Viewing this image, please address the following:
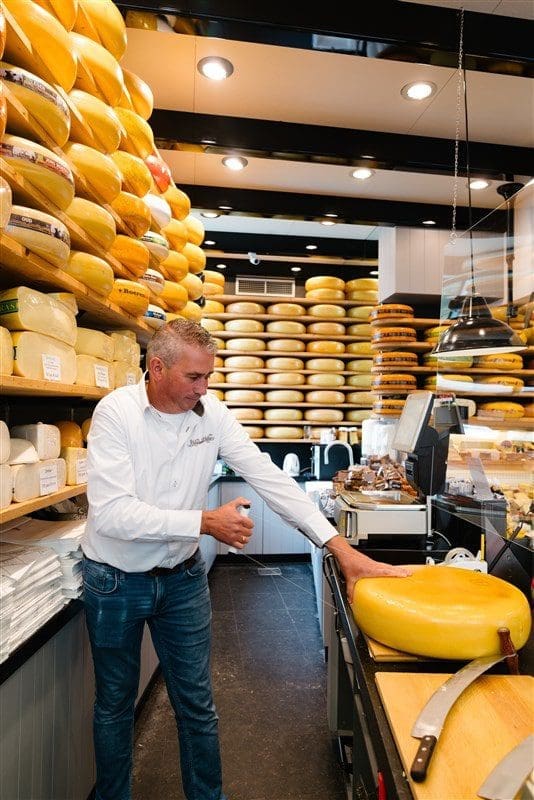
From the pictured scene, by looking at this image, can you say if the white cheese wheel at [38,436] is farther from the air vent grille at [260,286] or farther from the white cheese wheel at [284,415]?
the air vent grille at [260,286]

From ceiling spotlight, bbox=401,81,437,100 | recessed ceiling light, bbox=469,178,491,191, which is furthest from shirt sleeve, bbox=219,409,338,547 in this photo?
recessed ceiling light, bbox=469,178,491,191

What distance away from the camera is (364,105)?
3.09 metres

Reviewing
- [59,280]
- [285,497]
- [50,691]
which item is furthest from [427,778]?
[59,280]

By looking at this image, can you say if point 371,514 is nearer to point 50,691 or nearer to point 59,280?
point 50,691

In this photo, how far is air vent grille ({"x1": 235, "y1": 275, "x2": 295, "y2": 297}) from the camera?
6074mm

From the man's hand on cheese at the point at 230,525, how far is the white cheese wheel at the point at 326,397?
4155mm

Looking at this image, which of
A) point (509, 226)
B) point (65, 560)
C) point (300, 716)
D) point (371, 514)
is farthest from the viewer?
point (509, 226)

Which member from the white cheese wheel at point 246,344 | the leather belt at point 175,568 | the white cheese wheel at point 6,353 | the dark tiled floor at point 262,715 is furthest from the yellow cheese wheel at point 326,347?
the white cheese wheel at point 6,353

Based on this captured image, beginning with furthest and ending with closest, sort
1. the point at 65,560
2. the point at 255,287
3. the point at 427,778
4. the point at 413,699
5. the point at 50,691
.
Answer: the point at 255,287 < the point at 65,560 < the point at 50,691 < the point at 413,699 < the point at 427,778

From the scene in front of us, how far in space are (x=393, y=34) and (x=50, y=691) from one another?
2.90m

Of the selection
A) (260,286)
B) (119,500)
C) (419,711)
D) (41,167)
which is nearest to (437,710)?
(419,711)

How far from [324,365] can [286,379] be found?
0.46 metres

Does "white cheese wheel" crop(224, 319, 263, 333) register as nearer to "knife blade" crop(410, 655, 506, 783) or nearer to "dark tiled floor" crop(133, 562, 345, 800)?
"dark tiled floor" crop(133, 562, 345, 800)

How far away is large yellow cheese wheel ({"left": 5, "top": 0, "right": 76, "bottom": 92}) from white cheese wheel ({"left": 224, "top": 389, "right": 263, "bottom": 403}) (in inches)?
163
